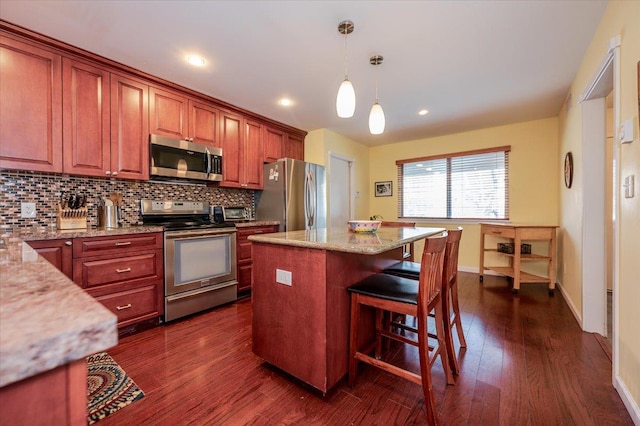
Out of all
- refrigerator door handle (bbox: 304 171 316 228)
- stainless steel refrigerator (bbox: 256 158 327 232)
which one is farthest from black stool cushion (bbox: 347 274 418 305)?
refrigerator door handle (bbox: 304 171 316 228)

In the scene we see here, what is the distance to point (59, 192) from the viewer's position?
246 centimetres

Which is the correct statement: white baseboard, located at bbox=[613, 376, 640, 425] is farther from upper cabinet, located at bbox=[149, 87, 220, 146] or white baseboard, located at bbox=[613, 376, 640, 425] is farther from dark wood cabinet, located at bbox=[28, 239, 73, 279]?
upper cabinet, located at bbox=[149, 87, 220, 146]

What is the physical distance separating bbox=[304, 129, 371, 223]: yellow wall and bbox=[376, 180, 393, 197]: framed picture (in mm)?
199

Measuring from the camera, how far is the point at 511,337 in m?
2.30

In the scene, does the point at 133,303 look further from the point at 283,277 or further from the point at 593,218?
the point at 593,218

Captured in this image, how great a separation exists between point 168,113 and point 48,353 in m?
3.10

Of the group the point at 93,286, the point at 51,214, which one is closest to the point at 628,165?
the point at 93,286

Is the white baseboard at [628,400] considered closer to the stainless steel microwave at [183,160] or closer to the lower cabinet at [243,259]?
the lower cabinet at [243,259]

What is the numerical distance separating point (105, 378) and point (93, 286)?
0.77m

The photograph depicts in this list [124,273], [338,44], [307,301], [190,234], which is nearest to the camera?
[307,301]

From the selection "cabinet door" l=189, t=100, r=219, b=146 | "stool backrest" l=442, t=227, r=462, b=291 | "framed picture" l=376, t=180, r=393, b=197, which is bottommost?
"stool backrest" l=442, t=227, r=462, b=291

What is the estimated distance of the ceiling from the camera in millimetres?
1858

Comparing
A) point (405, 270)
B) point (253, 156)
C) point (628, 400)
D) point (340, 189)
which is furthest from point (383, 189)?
point (628, 400)

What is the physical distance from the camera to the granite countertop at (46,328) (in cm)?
33
